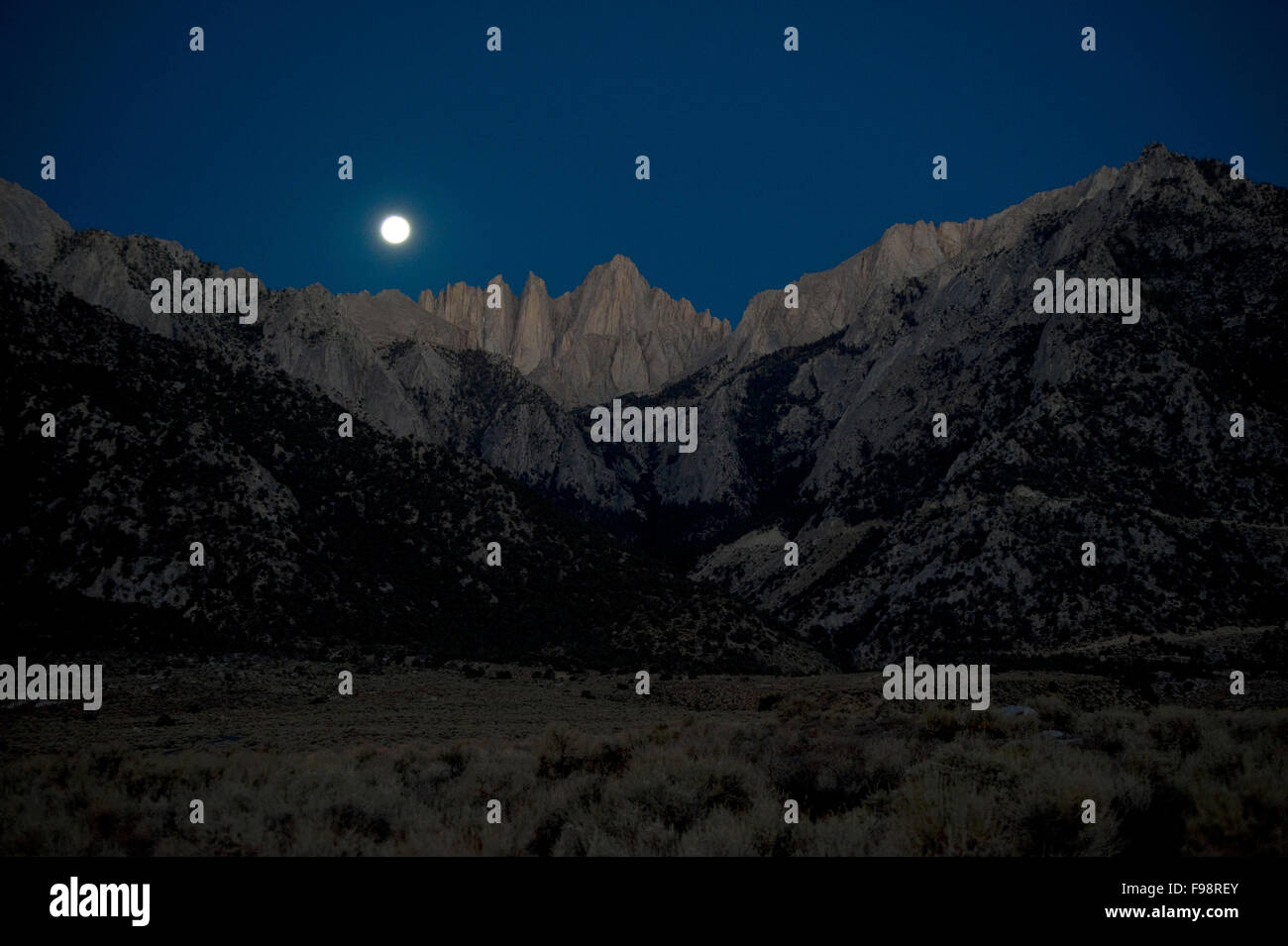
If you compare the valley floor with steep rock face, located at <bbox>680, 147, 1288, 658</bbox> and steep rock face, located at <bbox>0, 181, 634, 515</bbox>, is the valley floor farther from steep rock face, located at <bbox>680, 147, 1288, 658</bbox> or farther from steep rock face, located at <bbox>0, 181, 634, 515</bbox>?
steep rock face, located at <bbox>0, 181, 634, 515</bbox>

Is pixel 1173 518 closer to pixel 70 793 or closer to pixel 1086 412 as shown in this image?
pixel 1086 412

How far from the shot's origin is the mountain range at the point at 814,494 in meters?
50.7

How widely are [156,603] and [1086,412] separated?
3371 inches

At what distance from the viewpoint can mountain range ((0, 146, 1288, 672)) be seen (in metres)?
50.7

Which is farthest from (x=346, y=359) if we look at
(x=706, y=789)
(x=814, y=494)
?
(x=706, y=789)

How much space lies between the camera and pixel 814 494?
130 meters

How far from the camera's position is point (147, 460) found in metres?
51.8
